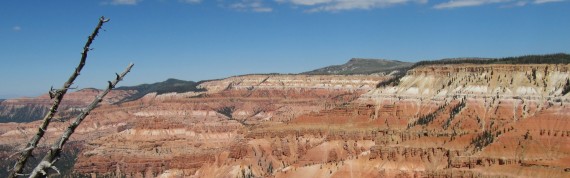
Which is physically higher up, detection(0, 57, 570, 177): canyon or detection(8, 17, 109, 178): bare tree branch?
detection(8, 17, 109, 178): bare tree branch

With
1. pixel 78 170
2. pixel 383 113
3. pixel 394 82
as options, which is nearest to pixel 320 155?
pixel 383 113

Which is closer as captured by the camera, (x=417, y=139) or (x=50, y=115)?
(x=50, y=115)

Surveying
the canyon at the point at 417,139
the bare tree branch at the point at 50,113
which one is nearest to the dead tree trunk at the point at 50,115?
the bare tree branch at the point at 50,113

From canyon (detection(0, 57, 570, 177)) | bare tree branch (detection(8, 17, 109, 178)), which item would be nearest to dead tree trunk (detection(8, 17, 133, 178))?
bare tree branch (detection(8, 17, 109, 178))

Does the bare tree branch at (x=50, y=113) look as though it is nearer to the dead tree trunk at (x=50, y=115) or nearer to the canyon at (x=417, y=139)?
the dead tree trunk at (x=50, y=115)

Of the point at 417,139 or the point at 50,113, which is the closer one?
the point at 50,113

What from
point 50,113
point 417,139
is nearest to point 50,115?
point 50,113

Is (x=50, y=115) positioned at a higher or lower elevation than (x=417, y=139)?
higher

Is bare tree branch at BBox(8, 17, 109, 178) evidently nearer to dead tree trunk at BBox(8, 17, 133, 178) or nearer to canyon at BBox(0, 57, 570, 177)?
dead tree trunk at BBox(8, 17, 133, 178)

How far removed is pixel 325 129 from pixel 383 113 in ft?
48.2

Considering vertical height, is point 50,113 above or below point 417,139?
above

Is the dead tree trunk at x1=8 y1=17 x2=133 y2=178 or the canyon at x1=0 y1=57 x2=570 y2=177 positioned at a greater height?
the dead tree trunk at x1=8 y1=17 x2=133 y2=178

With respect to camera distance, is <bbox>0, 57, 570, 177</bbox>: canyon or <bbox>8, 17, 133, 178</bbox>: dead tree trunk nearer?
<bbox>8, 17, 133, 178</bbox>: dead tree trunk

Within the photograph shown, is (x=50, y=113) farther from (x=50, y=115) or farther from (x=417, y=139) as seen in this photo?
(x=417, y=139)
